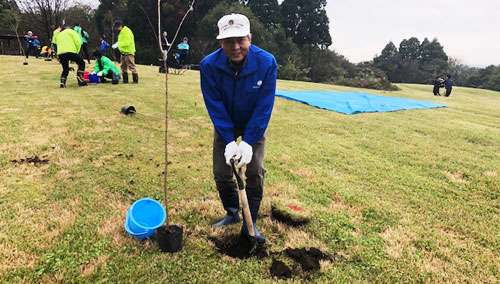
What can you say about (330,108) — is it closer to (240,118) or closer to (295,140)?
(295,140)

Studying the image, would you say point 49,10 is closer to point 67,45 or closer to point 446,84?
point 67,45

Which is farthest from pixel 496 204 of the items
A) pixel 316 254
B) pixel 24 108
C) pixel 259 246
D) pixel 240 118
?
pixel 24 108

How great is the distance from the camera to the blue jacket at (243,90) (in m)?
2.35

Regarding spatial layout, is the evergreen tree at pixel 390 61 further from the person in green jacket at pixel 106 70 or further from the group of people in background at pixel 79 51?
the person in green jacket at pixel 106 70

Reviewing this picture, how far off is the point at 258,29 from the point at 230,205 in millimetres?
28729

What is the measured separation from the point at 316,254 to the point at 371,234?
2.40 feet

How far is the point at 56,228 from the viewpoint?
2.59m

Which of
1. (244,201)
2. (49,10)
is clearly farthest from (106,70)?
(49,10)

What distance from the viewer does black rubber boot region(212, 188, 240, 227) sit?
2815 mm

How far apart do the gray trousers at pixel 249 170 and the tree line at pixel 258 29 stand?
23554 millimetres

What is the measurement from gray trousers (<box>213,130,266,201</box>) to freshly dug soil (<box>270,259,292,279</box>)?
0.59 meters

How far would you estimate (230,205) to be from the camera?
2875 millimetres

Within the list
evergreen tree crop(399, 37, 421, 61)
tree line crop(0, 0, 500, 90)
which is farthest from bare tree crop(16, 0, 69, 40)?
evergreen tree crop(399, 37, 421, 61)

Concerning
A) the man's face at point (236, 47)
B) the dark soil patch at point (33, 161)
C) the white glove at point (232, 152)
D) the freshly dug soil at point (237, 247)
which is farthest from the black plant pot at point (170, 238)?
the dark soil patch at point (33, 161)
